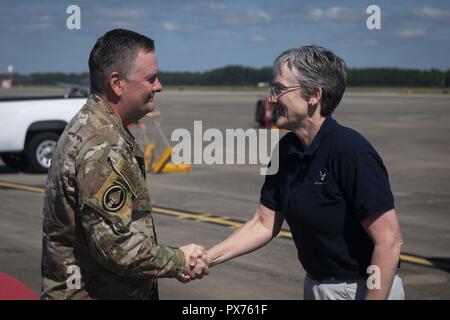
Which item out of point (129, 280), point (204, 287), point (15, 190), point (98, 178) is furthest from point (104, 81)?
point (15, 190)

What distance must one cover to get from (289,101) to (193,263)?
91 cm

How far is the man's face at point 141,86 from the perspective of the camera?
3.19 metres

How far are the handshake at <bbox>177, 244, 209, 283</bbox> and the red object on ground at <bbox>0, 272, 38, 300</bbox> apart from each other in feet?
2.28

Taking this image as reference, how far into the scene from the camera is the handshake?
11.5 feet

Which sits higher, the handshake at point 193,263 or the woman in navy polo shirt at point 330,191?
the woman in navy polo shirt at point 330,191

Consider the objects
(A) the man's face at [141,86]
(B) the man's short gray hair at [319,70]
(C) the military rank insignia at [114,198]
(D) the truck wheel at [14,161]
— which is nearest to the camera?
(C) the military rank insignia at [114,198]

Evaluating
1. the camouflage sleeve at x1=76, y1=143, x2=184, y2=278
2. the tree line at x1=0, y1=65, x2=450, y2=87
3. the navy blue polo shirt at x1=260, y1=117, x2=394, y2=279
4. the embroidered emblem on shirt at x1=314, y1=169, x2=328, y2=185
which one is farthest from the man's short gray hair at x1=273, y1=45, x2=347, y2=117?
the tree line at x1=0, y1=65, x2=450, y2=87

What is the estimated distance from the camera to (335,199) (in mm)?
3396

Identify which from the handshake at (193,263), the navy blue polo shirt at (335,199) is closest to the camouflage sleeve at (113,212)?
the handshake at (193,263)

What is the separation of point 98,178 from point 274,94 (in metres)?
1.11

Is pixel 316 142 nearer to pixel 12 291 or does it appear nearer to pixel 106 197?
pixel 106 197

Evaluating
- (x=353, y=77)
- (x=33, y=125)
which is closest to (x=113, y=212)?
(x=33, y=125)

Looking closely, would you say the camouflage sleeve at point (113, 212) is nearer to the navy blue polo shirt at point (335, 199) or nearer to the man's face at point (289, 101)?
the navy blue polo shirt at point (335, 199)
